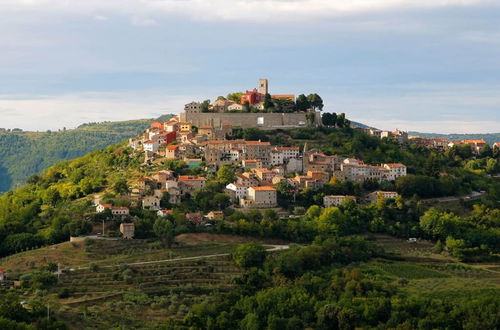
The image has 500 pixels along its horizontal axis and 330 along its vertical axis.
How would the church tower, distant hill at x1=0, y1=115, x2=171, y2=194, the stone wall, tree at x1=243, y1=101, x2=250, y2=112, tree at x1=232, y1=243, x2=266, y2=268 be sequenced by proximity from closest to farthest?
1. tree at x1=232, y1=243, x2=266, y2=268
2. the stone wall
3. tree at x1=243, y1=101, x2=250, y2=112
4. the church tower
5. distant hill at x1=0, y1=115, x2=171, y2=194

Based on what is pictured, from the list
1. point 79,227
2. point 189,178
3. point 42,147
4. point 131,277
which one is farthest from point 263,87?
point 42,147

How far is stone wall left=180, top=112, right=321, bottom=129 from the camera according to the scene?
7831cm

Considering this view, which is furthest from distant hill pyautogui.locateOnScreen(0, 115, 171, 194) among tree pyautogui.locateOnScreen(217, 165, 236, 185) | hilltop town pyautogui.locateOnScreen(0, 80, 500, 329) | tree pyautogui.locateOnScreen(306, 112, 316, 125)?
tree pyautogui.locateOnScreen(217, 165, 236, 185)

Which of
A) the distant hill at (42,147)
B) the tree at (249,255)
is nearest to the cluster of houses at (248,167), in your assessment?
the tree at (249,255)

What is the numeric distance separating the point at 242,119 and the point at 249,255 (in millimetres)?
29129

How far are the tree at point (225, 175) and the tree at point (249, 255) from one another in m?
12.4

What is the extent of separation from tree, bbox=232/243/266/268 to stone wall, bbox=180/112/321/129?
89.3 feet

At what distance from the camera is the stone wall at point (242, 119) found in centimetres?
7831

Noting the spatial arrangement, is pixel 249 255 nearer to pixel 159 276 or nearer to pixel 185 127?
pixel 159 276

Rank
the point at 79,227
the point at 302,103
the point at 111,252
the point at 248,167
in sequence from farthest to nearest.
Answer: the point at 302,103 → the point at 248,167 → the point at 79,227 → the point at 111,252

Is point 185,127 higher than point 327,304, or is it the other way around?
point 185,127

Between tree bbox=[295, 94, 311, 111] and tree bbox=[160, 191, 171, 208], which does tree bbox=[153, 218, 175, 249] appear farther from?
tree bbox=[295, 94, 311, 111]

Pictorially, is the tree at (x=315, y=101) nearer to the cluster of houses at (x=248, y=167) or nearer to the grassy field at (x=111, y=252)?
the cluster of houses at (x=248, y=167)

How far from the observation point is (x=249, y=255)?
51062mm
